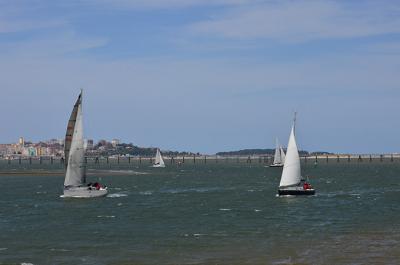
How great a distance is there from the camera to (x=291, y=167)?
8575 centimetres

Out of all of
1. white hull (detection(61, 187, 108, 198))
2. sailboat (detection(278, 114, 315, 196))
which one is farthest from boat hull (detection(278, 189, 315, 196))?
white hull (detection(61, 187, 108, 198))

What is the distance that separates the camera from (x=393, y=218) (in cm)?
6091

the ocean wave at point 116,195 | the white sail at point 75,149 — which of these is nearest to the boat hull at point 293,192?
the ocean wave at point 116,195

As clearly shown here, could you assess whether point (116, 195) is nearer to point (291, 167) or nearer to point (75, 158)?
point (75, 158)

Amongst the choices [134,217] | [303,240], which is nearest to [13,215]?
[134,217]

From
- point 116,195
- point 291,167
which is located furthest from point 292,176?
point 116,195

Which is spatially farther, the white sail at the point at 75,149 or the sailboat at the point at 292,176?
the sailboat at the point at 292,176

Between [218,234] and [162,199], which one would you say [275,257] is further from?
[162,199]

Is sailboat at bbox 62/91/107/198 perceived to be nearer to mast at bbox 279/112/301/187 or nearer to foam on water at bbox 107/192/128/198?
foam on water at bbox 107/192/128/198

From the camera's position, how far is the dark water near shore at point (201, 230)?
41.4m

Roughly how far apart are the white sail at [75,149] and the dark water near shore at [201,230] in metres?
2.86

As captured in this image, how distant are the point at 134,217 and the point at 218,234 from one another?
14109 mm

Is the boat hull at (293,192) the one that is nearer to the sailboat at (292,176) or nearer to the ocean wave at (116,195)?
the sailboat at (292,176)

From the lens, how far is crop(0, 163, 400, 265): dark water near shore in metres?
41.4
